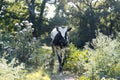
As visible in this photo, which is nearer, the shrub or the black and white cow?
the shrub

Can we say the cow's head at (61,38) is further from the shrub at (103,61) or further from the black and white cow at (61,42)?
the shrub at (103,61)

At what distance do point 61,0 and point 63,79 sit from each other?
18629mm

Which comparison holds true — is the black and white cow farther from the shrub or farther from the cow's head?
the shrub

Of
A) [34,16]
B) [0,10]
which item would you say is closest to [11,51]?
[0,10]

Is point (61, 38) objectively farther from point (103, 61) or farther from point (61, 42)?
point (103, 61)

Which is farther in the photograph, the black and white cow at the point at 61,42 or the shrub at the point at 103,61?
the black and white cow at the point at 61,42

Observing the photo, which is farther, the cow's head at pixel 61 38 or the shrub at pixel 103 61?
the cow's head at pixel 61 38

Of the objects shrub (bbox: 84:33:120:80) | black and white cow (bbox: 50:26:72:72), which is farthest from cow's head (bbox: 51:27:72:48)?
shrub (bbox: 84:33:120:80)

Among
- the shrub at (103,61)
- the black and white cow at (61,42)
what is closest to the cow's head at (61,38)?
the black and white cow at (61,42)

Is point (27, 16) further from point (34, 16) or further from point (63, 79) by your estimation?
point (63, 79)

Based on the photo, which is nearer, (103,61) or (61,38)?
(103,61)

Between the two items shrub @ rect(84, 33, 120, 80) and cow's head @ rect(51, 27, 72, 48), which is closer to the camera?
shrub @ rect(84, 33, 120, 80)

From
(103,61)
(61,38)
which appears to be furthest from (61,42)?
(103,61)

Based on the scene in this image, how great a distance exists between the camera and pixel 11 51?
9.78 meters
